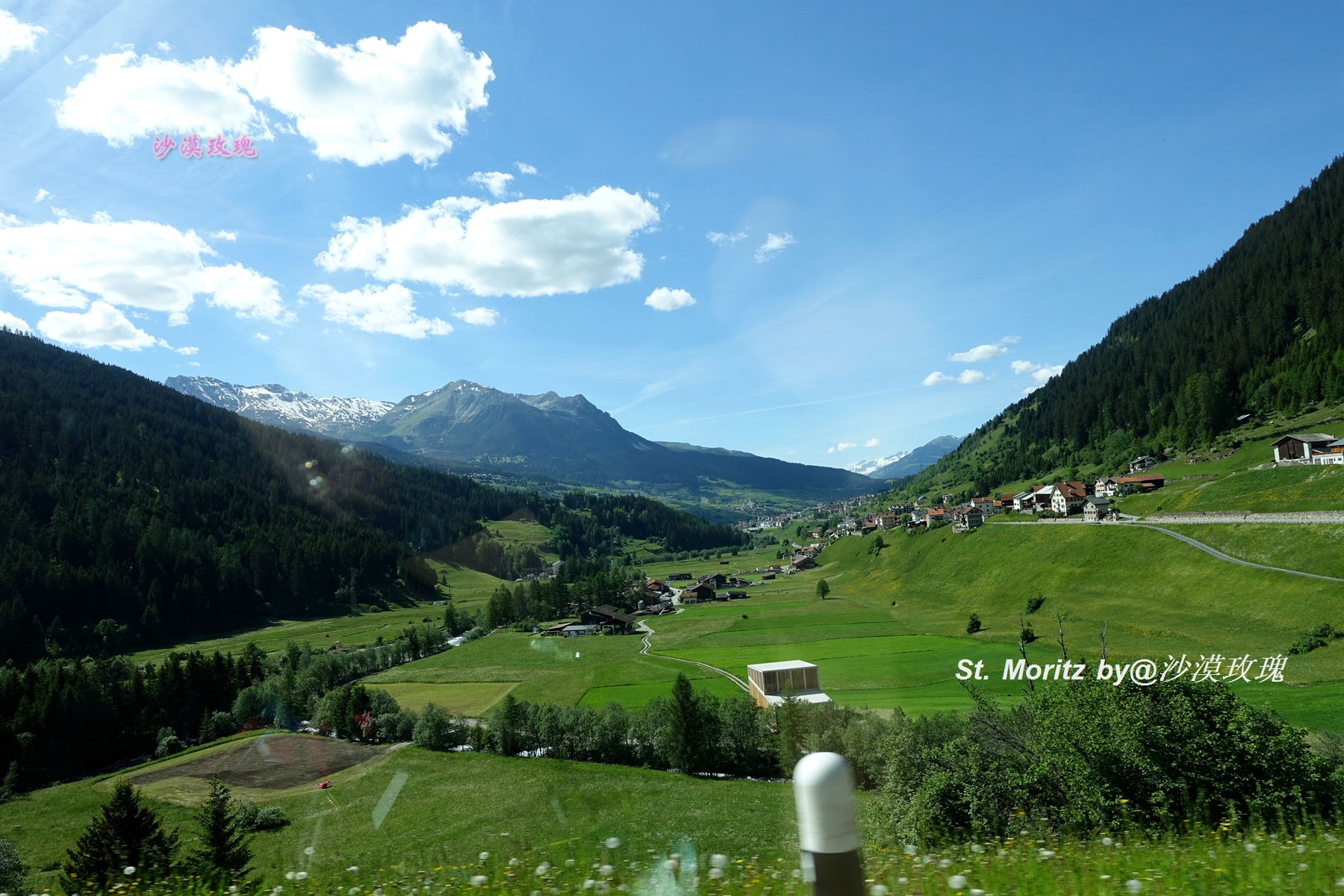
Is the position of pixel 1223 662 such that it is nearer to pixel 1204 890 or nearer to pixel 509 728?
pixel 1204 890

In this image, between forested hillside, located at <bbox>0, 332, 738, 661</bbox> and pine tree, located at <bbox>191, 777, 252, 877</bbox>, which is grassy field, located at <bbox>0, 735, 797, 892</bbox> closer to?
pine tree, located at <bbox>191, 777, 252, 877</bbox>

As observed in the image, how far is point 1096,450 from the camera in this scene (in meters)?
147

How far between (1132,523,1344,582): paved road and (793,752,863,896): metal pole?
210 ft

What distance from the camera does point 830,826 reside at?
2818 millimetres

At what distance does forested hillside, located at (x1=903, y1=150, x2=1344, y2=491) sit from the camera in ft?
372

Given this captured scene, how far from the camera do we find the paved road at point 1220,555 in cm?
4759

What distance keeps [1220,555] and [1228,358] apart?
322 feet

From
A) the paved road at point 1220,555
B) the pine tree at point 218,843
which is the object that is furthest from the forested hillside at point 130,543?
the paved road at point 1220,555

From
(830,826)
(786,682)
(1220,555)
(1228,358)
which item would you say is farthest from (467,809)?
(1228,358)

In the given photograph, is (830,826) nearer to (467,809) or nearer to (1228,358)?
(467,809)

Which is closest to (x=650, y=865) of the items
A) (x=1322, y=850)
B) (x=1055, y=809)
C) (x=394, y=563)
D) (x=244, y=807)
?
(x=1322, y=850)

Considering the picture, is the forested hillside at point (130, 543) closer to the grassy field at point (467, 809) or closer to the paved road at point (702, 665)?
the grassy field at point (467, 809)

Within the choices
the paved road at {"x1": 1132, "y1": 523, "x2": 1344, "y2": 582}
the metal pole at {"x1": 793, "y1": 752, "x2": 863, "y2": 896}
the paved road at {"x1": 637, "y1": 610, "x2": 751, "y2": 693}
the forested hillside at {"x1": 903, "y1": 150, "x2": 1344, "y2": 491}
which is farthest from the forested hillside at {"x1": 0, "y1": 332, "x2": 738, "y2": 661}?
the forested hillside at {"x1": 903, "y1": 150, "x2": 1344, "y2": 491}

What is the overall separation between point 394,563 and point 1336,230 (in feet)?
812
